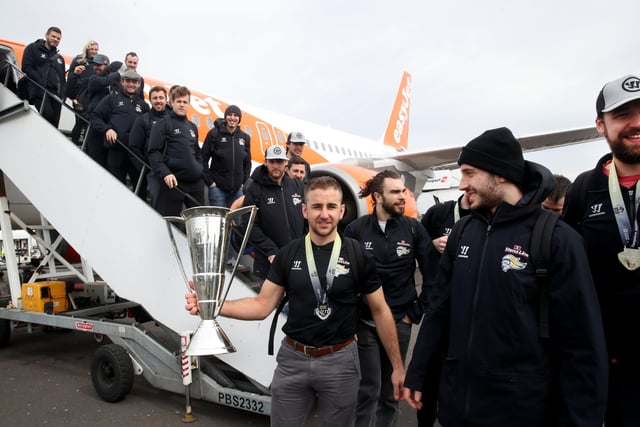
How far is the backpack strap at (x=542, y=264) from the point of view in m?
1.64

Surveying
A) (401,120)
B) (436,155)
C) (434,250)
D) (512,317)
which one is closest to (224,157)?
(434,250)

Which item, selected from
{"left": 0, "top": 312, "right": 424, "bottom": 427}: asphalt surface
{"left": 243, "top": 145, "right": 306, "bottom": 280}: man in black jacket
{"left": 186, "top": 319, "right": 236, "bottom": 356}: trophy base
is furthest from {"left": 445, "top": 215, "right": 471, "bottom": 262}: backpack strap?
{"left": 0, "top": 312, "right": 424, "bottom": 427}: asphalt surface

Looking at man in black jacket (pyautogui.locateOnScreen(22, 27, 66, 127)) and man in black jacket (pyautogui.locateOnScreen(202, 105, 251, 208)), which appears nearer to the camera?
man in black jacket (pyautogui.locateOnScreen(202, 105, 251, 208))

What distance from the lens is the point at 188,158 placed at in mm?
4336

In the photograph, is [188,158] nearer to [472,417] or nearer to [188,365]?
[188,365]

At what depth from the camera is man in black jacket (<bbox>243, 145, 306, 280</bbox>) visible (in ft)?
12.1

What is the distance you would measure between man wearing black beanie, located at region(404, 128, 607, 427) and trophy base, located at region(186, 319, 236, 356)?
89 cm

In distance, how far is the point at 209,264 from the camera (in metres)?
2.35

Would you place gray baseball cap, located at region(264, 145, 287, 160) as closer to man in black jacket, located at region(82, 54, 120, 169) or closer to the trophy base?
the trophy base

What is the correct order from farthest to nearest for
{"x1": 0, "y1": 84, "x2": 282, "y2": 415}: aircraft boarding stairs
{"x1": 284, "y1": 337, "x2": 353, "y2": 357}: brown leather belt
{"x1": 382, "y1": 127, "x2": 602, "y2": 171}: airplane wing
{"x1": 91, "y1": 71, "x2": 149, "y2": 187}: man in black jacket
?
{"x1": 382, "y1": 127, "x2": 602, "y2": 171}: airplane wing
{"x1": 91, "y1": 71, "x2": 149, "y2": 187}: man in black jacket
{"x1": 0, "y1": 84, "x2": 282, "y2": 415}: aircraft boarding stairs
{"x1": 284, "y1": 337, "x2": 353, "y2": 357}: brown leather belt

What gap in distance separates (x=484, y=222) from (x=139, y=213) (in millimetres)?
3013

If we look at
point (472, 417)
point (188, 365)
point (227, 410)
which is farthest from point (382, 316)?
point (227, 410)

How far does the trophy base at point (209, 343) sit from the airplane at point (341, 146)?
3588mm

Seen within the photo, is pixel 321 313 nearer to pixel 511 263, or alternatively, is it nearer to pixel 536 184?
pixel 511 263
